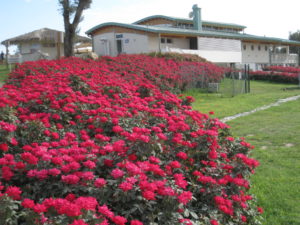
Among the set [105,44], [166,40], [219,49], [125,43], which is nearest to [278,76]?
[219,49]

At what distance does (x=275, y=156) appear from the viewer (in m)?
6.25

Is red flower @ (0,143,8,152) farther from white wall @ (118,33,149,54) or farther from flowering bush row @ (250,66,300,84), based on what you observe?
flowering bush row @ (250,66,300,84)

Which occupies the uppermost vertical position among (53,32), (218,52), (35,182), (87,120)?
(53,32)

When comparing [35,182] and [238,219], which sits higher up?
[35,182]

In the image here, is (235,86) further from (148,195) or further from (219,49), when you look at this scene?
(219,49)

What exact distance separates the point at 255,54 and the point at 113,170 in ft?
145

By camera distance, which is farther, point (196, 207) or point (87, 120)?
point (87, 120)

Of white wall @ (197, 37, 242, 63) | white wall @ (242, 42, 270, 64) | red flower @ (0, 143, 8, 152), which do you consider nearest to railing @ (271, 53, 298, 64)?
white wall @ (242, 42, 270, 64)

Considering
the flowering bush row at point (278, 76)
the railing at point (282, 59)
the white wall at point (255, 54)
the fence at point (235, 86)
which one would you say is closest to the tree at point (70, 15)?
the fence at point (235, 86)

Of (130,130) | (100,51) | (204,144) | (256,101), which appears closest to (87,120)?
(130,130)

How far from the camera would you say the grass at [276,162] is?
165 inches

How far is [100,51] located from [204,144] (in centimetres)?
2832

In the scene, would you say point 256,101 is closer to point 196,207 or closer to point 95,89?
point 95,89

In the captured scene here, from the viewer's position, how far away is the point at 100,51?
3095 centimetres
